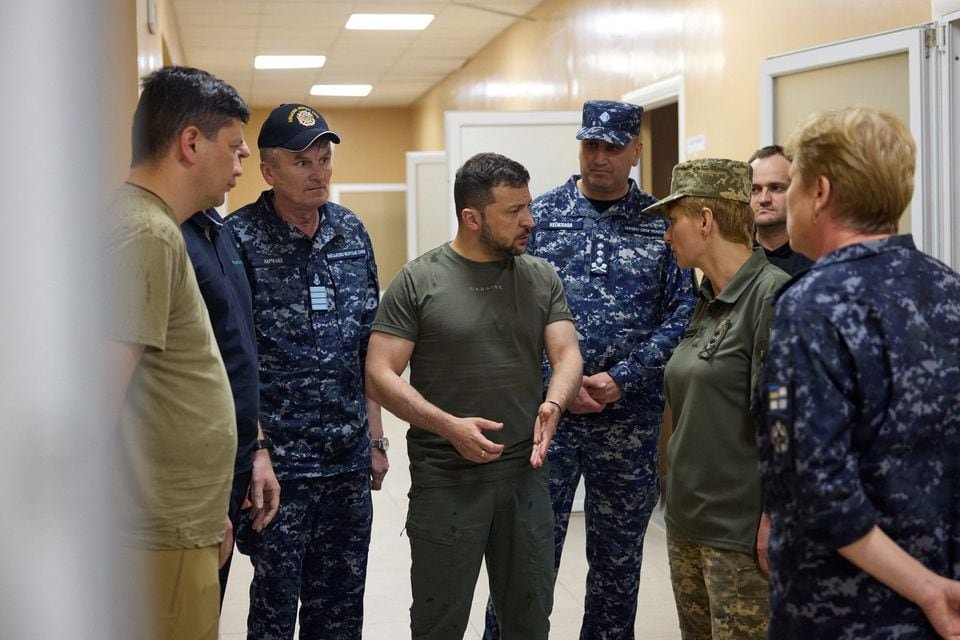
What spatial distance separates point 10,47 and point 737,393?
175cm

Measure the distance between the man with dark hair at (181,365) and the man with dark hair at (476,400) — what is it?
0.73 m

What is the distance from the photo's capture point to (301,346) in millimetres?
2504

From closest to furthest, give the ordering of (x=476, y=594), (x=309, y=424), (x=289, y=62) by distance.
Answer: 1. (x=309, y=424)
2. (x=476, y=594)
3. (x=289, y=62)

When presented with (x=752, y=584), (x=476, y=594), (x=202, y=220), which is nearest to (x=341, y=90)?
(x=476, y=594)

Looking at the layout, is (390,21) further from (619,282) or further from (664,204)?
(664,204)

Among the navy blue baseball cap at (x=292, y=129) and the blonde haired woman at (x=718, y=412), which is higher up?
the navy blue baseball cap at (x=292, y=129)

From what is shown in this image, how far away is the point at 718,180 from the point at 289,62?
892 cm

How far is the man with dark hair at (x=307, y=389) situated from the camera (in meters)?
2.48

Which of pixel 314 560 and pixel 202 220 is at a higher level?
pixel 202 220

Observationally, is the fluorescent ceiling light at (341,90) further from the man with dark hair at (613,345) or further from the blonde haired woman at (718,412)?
the blonde haired woman at (718,412)

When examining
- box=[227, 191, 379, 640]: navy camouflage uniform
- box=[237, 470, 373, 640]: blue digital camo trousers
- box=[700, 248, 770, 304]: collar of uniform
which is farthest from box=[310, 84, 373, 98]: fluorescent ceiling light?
box=[700, 248, 770, 304]: collar of uniform

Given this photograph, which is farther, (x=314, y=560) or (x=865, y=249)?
(x=314, y=560)

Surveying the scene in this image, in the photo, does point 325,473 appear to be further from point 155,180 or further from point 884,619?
point 884,619

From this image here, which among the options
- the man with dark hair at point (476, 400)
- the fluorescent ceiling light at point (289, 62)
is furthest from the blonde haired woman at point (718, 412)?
the fluorescent ceiling light at point (289, 62)
